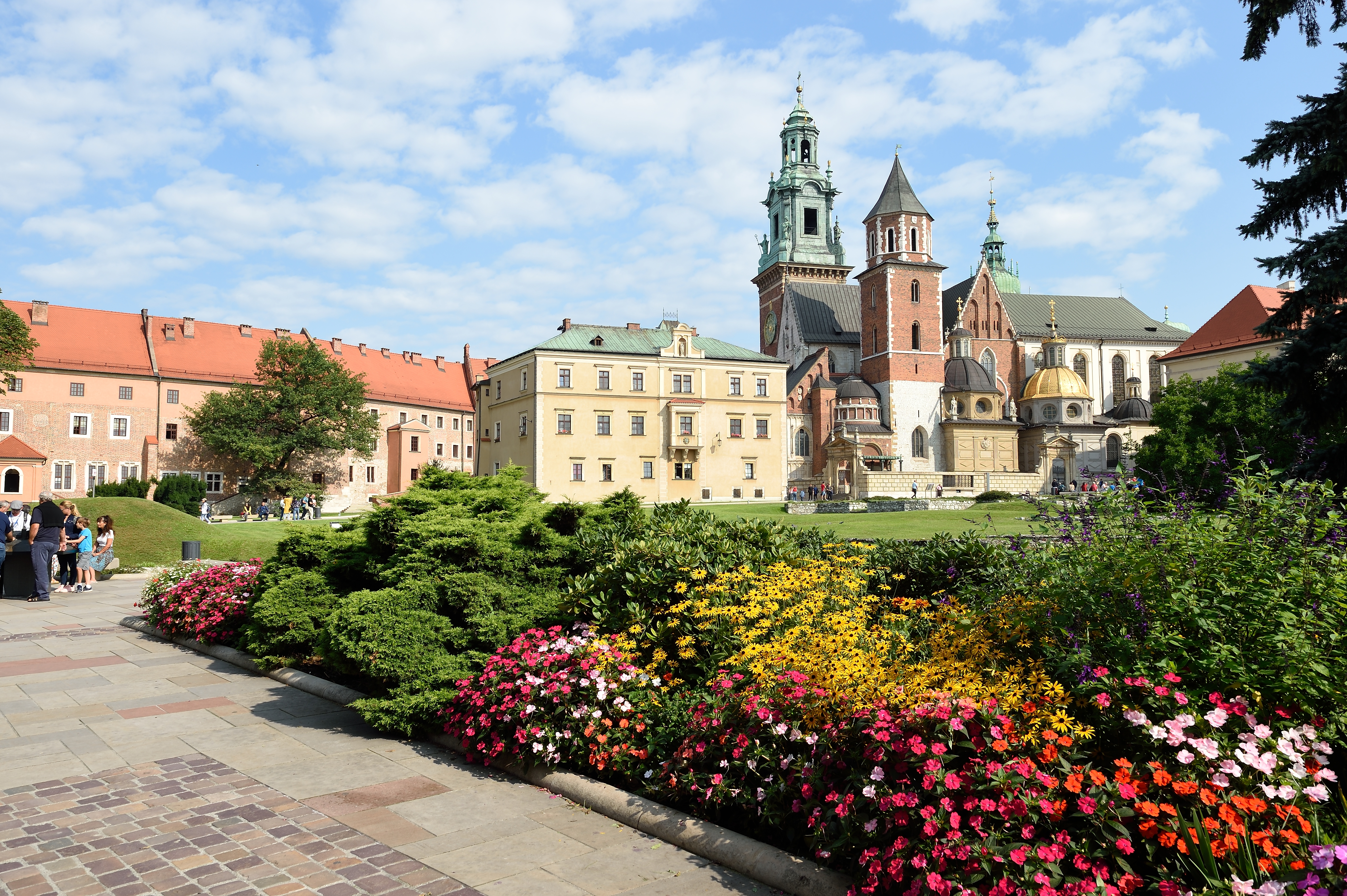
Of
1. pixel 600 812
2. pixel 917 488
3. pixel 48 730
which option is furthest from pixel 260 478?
pixel 600 812

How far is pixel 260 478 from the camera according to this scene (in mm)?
58562

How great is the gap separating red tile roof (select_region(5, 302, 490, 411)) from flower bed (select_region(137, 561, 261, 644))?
54.7 m

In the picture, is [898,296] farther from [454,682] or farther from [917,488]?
[454,682]

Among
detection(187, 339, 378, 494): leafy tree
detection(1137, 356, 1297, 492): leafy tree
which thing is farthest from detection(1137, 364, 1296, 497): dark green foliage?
detection(187, 339, 378, 494): leafy tree

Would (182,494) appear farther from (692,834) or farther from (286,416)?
(692,834)

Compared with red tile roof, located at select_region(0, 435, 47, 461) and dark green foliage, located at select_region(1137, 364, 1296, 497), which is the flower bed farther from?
red tile roof, located at select_region(0, 435, 47, 461)

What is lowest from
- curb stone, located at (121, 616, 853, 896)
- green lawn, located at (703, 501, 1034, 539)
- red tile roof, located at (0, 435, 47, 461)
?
curb stone, located at (121, 616, 853, 896)

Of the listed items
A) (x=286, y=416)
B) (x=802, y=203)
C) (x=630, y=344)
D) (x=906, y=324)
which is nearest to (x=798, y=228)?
Answer: (x=802, y=203)

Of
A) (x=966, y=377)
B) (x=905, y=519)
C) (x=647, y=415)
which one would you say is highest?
(x=966, y=377)

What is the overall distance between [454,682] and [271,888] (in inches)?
97.9

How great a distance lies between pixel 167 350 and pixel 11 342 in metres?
21.6

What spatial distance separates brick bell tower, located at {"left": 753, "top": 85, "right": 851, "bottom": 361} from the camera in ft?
279

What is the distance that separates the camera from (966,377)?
7044cm

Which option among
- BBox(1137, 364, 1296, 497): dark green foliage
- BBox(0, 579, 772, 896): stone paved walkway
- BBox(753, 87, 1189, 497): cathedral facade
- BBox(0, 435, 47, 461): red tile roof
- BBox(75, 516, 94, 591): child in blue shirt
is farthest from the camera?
BBox(753, 87, 1189, 497): cathedral facade
